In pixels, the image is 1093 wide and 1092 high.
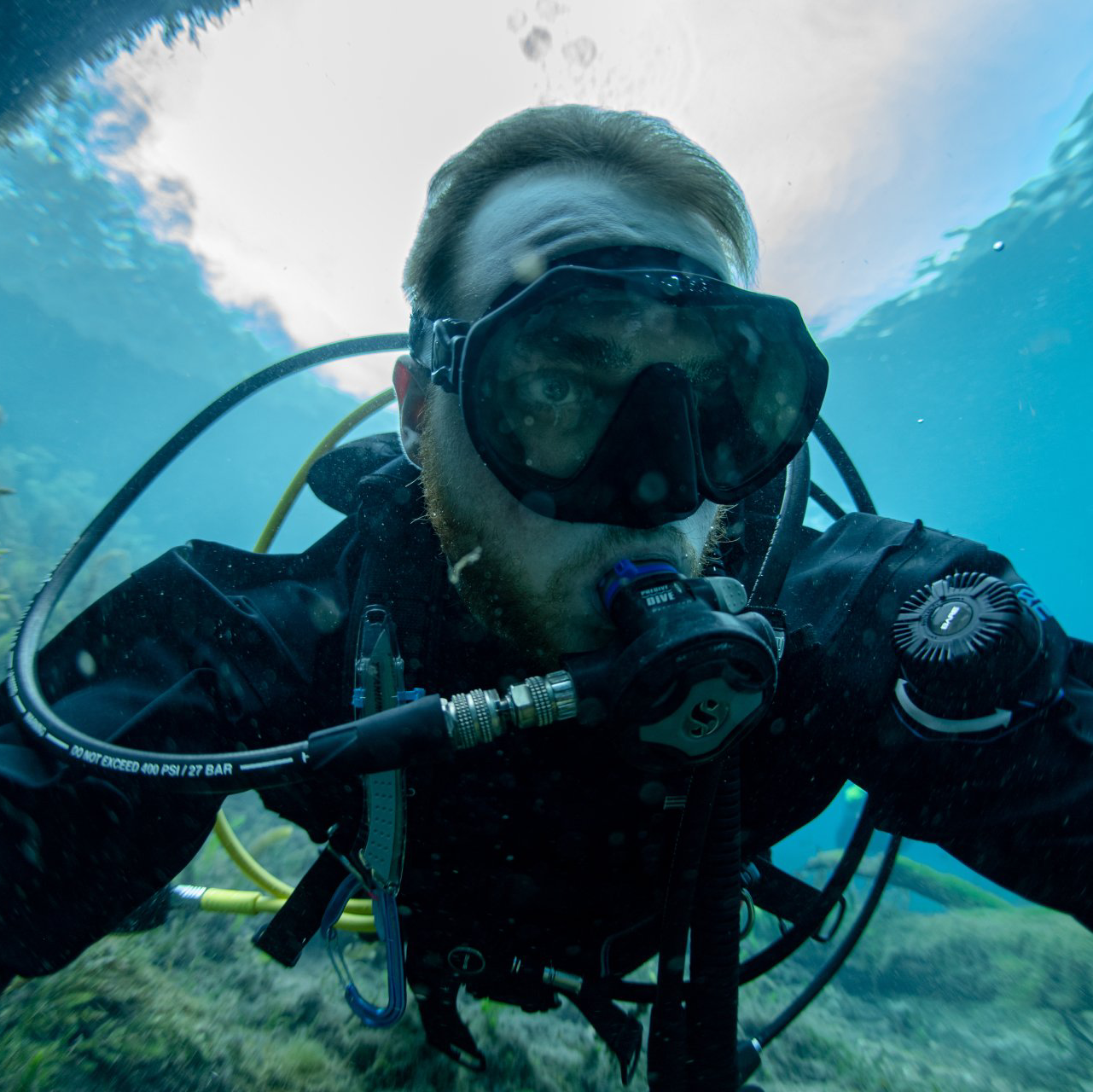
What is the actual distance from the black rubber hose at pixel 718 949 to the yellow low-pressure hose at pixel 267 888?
146 cm

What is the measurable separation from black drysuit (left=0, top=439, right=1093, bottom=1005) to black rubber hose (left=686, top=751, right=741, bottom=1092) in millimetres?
213

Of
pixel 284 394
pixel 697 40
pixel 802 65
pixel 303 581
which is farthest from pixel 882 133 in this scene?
pixel 284 394

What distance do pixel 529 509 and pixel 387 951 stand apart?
168 cm

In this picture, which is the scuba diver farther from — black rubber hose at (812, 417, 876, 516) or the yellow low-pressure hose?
black rubber hose at (812, 417, 876, 516)

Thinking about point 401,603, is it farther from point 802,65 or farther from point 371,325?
point 371,325

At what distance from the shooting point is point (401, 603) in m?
1.96

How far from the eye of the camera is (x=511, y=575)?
5.36 feet

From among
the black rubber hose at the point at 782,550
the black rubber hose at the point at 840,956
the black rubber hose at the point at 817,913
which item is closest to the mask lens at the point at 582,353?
the black rubber hose at the point at 782,550

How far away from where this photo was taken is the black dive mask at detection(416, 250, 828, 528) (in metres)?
1.59

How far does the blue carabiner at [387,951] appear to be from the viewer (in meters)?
2.03

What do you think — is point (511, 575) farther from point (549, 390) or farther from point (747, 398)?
point (747, 398)

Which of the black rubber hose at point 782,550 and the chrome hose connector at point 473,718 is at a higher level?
the black rubber hose at point 782,550

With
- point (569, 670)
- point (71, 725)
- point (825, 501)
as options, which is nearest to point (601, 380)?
point (569, 670)

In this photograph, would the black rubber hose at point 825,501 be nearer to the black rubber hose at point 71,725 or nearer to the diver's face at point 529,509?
the diver's face at point 529,509
